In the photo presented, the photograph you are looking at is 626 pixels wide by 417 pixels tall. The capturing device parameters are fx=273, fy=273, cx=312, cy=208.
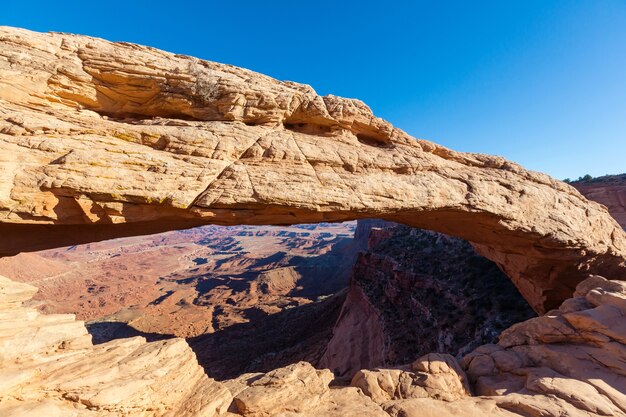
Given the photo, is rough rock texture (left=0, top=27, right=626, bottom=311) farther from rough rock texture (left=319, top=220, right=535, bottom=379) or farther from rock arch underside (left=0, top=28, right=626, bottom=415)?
rough rock texture (left=319, top=220, right=535, bottom=379)

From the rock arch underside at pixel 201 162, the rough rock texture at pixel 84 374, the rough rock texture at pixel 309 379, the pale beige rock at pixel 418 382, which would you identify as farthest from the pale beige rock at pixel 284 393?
the rock arch underside at pixel 201 162

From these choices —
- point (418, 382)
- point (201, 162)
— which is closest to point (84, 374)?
point (201, 162)

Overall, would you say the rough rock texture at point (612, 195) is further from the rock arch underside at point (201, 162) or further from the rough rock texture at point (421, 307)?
the rock arch underside at point (201, 162)

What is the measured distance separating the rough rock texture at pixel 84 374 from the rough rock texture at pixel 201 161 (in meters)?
3.33

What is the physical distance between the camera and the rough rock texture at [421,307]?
65.1 ft

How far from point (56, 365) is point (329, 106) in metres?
13.3

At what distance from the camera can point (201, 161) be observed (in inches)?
402

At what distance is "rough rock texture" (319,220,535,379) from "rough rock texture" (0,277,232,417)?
12049 millimetres

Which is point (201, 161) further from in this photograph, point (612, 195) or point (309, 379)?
point (612, 195)

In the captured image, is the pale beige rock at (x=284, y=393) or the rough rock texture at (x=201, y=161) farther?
the rough rock texture at (x=201, y=161)

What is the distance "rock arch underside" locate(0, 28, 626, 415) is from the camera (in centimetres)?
888

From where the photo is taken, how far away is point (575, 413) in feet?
26.1

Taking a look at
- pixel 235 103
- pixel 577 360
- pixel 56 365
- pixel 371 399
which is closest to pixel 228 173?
pixel 235 103

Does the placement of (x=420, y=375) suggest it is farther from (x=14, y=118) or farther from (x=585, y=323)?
(x=14, y=118)
